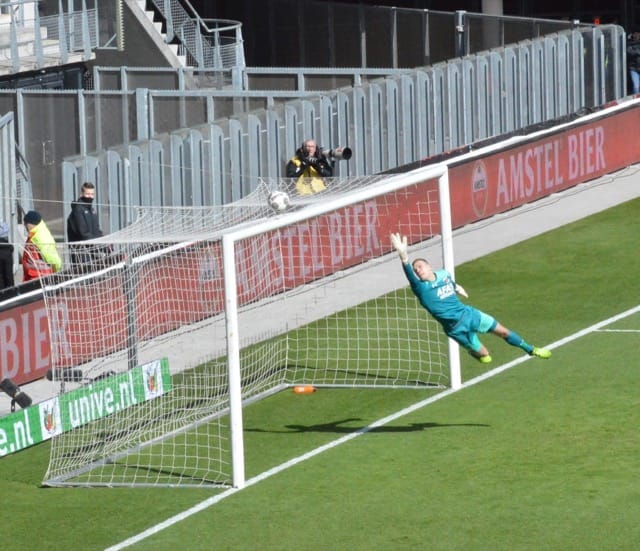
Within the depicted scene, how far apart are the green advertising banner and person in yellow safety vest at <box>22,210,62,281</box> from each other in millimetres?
2408

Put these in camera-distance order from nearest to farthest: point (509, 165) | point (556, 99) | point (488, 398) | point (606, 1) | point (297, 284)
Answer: point (488, 398) → point (297, 284) → point (509, 165) → point (556, 99) → point (606, 1)

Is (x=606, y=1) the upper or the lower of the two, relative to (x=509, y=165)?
upper

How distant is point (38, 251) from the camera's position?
64.0 ft

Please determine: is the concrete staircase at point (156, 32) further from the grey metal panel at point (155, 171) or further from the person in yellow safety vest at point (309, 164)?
the grey metal panel at point (155, 171)

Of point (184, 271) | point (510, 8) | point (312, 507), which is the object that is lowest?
point (312, 507)

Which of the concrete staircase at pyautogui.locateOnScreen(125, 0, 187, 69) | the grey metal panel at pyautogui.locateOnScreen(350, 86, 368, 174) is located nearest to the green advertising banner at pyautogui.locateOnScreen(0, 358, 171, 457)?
the grey metal panel at pyautogui.locateOnScreen(350, 86, 368, 174)

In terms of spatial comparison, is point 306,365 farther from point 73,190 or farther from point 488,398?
point 73,190

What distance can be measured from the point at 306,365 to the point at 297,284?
193cm

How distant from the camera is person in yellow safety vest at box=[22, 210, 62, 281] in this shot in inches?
755

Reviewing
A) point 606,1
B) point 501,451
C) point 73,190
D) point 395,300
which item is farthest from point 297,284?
point 606,1

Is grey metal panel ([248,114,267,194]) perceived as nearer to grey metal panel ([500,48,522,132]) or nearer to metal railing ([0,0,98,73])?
grey metal panel ([500,48,522,132])

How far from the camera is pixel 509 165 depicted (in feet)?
87.5

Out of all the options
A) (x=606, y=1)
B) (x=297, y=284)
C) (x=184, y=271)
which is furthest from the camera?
(x=606, y=1)

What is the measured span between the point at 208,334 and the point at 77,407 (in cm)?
214
